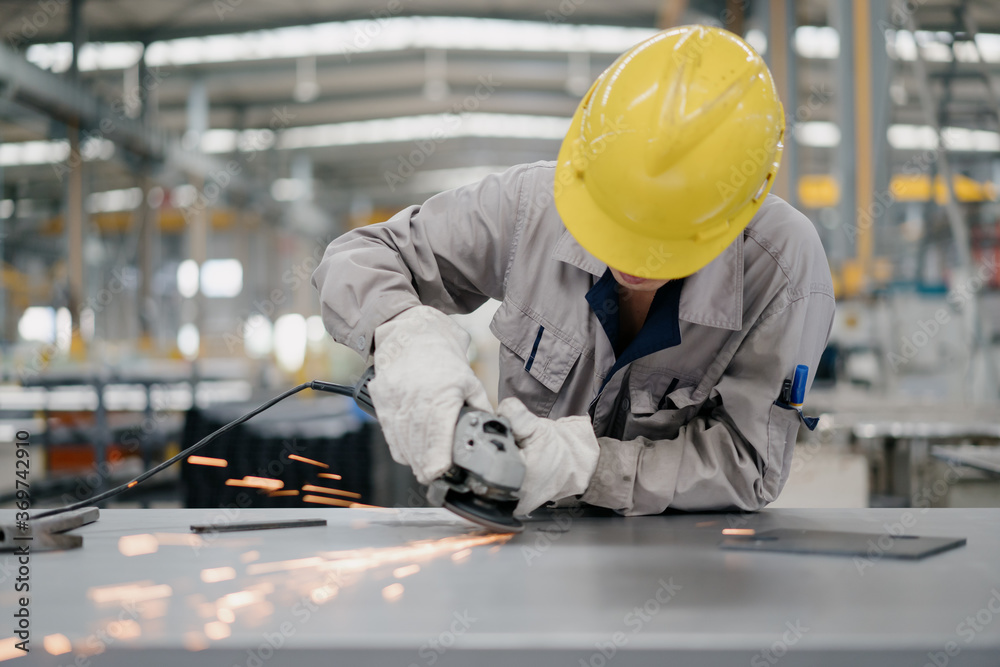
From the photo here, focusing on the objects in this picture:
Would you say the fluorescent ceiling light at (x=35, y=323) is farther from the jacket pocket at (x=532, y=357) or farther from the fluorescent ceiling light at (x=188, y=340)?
the jacket pocket at (x=532, y=357)

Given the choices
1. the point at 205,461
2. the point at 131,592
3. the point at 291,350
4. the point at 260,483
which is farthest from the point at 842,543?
the point at 291,350

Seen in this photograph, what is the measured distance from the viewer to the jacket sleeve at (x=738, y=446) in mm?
1168

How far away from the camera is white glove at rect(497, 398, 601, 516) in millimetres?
1022

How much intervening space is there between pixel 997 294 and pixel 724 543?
3.99 meters

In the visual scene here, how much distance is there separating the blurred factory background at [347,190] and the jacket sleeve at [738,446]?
3.15 ft

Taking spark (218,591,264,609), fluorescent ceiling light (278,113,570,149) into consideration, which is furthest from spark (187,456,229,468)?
fluorescent ceiling light (278,113,570,149)

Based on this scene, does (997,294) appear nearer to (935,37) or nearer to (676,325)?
(935,37)

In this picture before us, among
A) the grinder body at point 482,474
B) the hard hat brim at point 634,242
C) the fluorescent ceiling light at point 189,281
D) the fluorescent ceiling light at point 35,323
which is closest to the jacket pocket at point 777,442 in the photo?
the hard hat brim at point 634,242

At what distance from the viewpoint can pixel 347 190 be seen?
17391mm

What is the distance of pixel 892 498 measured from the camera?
9.39ft

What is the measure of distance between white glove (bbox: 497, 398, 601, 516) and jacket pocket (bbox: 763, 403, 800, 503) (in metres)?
0.31

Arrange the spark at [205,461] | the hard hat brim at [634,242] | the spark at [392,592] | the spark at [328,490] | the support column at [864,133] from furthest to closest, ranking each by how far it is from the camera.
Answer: the support column at [864,133] < the spark at [328,490] < the spark at [205,461] < the hard hat brim at [634,242] < the spark at [392,592]

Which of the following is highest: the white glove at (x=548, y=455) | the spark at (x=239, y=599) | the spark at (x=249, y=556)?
the white glove at (x=548, y=455)

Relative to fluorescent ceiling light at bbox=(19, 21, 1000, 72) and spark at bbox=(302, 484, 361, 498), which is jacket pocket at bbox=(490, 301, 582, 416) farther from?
fluorescent ceiling light at bbox=(19, 21, 1000, 72)
